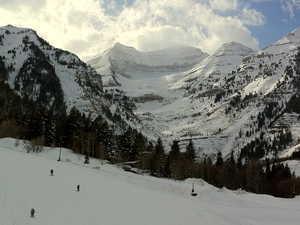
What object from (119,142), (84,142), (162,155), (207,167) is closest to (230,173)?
(207,167)

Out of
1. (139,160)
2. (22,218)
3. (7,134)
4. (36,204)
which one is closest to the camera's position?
(22,218)

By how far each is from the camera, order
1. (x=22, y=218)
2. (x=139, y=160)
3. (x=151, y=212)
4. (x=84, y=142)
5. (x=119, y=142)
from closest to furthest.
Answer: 1. (x=22, y=218)
2. (x=151, y=212)
3. (x=84, y=142)
4. (x=139, y=160)
5. (x=119, y=142)

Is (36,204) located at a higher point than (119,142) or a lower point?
lower

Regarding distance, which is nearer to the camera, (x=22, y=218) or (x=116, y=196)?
(x=22, y=218)

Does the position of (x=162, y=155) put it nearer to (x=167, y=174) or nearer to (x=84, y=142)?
(x=167, y=174)

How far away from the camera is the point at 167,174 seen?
11962 cm

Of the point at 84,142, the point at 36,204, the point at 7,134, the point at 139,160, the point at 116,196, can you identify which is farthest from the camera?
the point at 139,160

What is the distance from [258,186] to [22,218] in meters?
113

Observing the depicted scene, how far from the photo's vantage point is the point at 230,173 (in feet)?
443

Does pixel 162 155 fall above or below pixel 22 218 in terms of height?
above

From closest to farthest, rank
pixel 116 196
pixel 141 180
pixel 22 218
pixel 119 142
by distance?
pixel 22 218
pixel 116 196
pixel 141 180
pixel 119 142

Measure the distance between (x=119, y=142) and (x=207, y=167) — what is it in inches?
1224

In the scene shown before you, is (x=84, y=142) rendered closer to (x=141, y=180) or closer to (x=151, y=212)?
(x=141, y=180)

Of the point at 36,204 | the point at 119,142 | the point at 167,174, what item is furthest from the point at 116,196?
the point at 119,142
